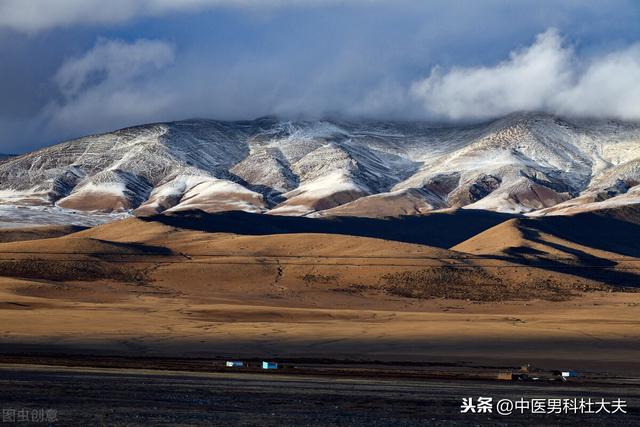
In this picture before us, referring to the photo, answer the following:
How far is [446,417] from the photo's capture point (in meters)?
33.2

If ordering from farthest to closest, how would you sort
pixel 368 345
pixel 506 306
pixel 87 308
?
pixel 506 306 → pixel 87 308 → pixel 368 345

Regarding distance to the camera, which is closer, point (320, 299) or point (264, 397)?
point (264, 397)

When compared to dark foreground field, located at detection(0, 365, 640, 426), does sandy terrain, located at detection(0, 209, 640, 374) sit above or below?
above

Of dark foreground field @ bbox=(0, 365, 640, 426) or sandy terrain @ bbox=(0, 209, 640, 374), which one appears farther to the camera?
sandy terrain @ bbox=(0, 209, 640, 374)

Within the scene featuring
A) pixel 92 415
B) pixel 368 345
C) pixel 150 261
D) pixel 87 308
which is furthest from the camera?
pixel 150 261

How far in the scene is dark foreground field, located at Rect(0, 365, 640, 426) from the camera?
31281mm

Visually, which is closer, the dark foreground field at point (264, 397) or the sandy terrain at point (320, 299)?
the dark foreground field at point (264, 397)

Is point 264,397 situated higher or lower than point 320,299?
lower

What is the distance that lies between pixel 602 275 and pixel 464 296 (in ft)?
109

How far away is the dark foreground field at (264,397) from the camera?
3128cm

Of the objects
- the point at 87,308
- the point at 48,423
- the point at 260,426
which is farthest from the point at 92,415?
the point at 87,308

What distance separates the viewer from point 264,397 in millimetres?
36844

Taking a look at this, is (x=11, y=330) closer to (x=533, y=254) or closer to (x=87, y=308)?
(x=87, y=308)

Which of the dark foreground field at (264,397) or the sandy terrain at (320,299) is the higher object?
the sandy terrain at (320,299)
